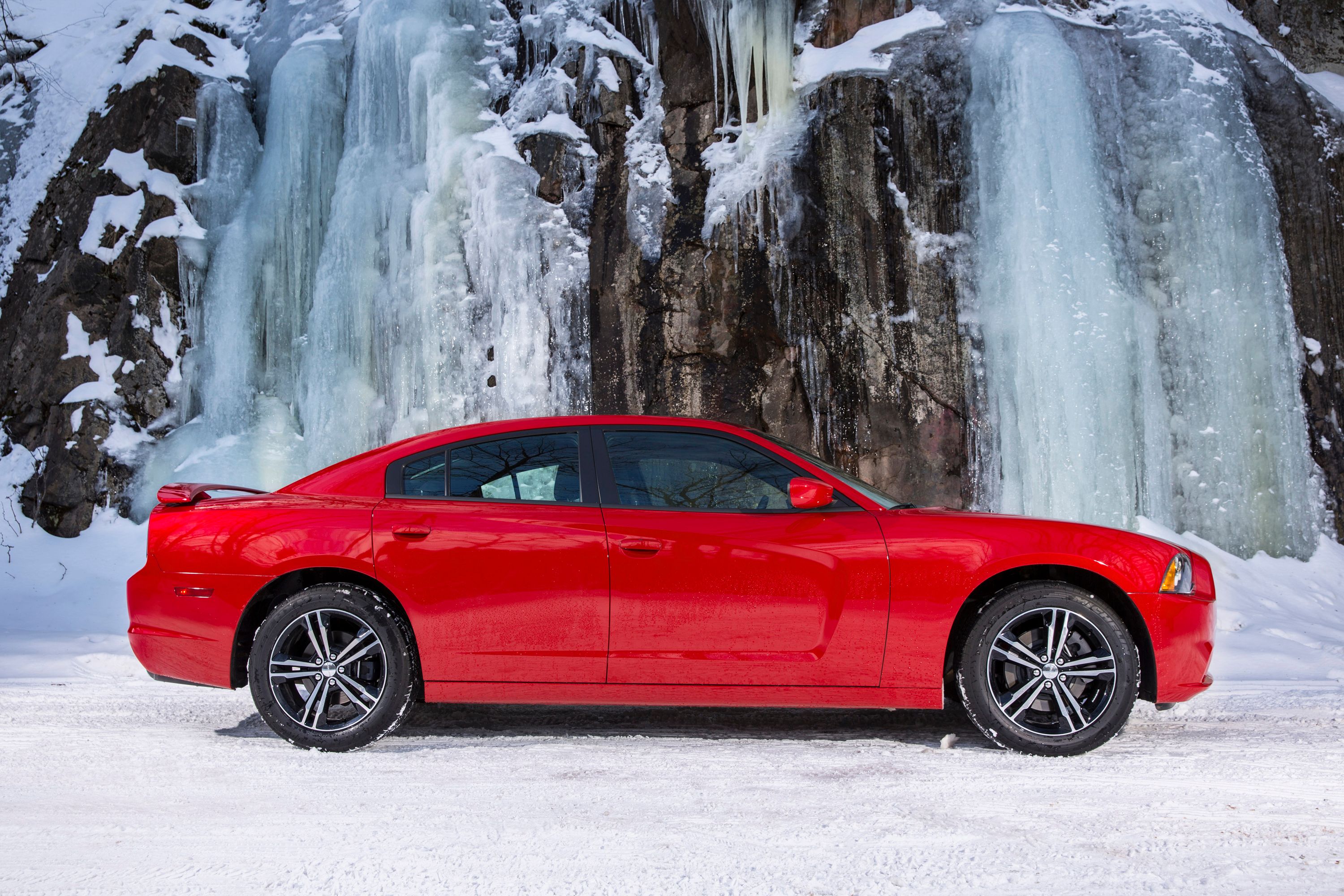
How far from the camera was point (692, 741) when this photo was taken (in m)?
3.61

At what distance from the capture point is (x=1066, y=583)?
3467mm

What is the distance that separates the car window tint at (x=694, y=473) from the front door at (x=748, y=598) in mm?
90

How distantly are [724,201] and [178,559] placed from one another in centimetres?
886

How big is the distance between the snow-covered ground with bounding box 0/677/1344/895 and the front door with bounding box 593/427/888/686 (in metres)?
0.35

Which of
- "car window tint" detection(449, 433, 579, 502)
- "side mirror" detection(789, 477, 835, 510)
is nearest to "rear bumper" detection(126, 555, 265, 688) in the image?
"car window tint" detection(449, 433, 579, 502)

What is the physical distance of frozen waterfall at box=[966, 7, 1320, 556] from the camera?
376 inches

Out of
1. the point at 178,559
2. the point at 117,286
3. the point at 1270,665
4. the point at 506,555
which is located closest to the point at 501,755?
the point at 506,555

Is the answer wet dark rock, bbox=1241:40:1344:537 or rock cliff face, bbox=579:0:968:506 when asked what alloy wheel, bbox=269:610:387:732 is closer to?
rock cliff face, bbox=579:0:968:506

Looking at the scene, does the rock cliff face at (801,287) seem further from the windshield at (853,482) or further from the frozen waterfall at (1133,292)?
the windshield at (853,482)

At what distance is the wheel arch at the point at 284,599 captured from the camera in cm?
359

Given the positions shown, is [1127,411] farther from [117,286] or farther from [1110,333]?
[117,286]

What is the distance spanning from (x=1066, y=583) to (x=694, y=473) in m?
1.56

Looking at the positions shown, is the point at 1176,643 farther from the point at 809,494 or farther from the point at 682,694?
the point at 682,694

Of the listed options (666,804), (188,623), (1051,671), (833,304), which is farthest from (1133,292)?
(188,623)
